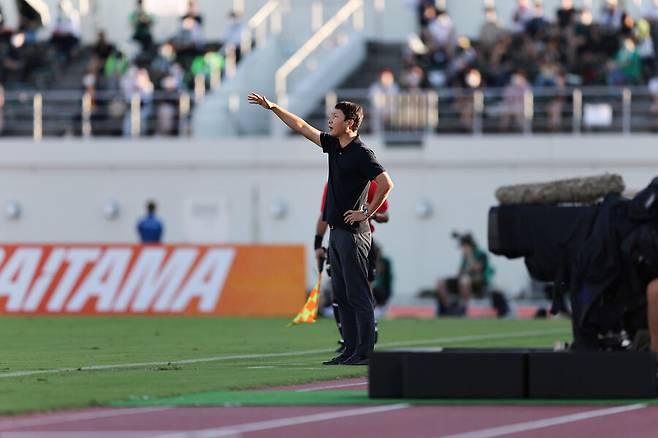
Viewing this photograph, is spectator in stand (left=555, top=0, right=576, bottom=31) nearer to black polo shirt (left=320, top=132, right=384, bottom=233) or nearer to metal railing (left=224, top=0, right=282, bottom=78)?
metal railing (left=224, top=0, right=282, bottom=78)

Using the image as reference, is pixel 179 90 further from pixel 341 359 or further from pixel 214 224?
pixel 341 359

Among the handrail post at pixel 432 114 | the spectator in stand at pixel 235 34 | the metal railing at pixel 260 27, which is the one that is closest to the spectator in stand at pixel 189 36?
the spectator in stand at pixel 235 34

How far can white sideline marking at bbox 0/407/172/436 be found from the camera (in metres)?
9.48

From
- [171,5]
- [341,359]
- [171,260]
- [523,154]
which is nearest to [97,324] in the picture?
[171,260]

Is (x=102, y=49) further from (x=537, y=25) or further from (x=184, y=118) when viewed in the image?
(x=537, y=25)

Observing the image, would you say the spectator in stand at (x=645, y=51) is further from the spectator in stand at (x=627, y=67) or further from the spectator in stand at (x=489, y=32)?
the spectator in stand at (x=489, y=32)

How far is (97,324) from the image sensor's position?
80.6 feet

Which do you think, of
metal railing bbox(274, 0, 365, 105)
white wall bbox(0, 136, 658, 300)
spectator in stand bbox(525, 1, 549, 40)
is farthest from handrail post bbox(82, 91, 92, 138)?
spectator in stand bbox(525, 1, 549, 40)

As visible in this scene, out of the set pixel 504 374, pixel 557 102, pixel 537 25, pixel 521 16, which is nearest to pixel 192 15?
pixel 521 16

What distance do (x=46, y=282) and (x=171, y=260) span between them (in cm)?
198

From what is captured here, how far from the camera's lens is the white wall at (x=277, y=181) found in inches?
1374

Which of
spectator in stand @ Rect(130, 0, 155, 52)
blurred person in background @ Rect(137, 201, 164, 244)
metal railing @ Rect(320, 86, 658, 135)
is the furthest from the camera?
spectator in stand @ Rect(130, 0, 155, 52)

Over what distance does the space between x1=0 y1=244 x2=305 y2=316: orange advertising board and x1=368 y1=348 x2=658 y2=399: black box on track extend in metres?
17.8

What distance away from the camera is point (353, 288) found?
1434 cm
